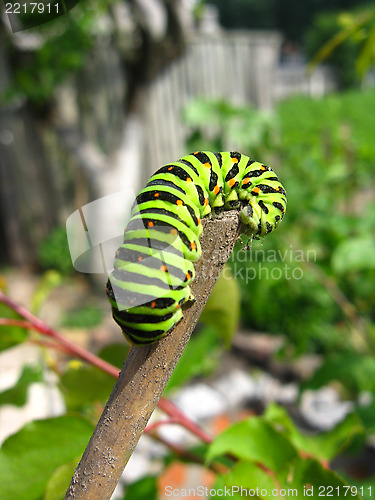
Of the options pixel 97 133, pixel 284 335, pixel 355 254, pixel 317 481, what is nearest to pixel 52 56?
pixel 97 133

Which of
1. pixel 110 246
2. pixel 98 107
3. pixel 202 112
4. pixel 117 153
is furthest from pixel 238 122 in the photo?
pixel 110 246

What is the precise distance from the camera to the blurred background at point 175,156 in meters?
3.12

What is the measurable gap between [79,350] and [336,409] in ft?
12.0

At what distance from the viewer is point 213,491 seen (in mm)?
972

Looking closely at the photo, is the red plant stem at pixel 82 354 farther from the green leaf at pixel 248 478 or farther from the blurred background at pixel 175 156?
the blurred background at pixel 175 156

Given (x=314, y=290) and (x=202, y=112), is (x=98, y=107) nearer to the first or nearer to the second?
(x=202, y=112)

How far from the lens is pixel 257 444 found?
0.89 meters

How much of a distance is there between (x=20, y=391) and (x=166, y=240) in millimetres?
693

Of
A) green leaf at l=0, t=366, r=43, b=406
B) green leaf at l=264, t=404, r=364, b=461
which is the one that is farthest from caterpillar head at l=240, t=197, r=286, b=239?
green leaf at l=0, t=366, r=43, b=406

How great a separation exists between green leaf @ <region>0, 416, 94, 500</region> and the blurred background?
1.32 meters

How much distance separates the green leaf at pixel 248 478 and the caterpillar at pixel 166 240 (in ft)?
1.16

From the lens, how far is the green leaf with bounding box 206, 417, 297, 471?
864 millimetres

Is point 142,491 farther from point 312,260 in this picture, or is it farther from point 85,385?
point 312,260

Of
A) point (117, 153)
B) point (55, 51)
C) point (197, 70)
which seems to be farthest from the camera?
point (197, 70)
